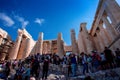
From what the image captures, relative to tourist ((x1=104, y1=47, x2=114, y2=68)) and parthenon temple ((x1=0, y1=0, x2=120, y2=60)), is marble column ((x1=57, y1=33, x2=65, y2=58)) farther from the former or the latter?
tourist ((x1=104, y1=47, x2=114, y2=68))

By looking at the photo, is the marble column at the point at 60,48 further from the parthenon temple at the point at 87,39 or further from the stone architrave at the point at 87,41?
the stone architrave at the point at 87,41

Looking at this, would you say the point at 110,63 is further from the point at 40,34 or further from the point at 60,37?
the point at 40,34

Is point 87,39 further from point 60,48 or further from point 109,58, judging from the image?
point 109,58

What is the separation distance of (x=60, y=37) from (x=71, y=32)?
274 centimetres

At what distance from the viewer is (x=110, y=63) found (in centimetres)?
905

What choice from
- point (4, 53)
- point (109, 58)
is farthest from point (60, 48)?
point (109, 58)

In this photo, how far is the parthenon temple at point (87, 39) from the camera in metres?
15.7

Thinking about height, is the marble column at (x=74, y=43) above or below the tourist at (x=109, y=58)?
above

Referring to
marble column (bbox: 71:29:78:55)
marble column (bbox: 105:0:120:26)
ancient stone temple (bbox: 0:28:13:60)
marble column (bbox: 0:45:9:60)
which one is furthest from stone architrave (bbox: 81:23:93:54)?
marble column (bbox: 0:45:9:60)

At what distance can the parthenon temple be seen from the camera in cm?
1573

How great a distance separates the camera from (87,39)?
75.9ft

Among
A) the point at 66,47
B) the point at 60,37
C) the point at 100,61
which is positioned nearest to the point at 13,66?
the point at 100,61

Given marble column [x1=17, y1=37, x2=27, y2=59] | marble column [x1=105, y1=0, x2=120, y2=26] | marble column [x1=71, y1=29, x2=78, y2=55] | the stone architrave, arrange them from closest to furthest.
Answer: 1. marble column [x1=105, y1=0, x2=120, y2=26]
2. the stone architrave
3. marble column [x1=71, y1=29, x2=78, y2=55]
4. marble column [x1=17, y1=37, x2=27, y2=59]

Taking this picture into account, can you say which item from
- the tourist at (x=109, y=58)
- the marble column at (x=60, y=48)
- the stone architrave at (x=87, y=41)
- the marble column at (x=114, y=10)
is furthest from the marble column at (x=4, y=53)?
the tourist at (x=109, y=58)
